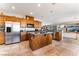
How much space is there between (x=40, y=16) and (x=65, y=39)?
199 cm

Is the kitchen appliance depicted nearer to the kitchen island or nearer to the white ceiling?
the kitchen island

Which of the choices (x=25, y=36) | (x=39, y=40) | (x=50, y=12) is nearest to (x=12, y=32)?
(x=25, y=36)

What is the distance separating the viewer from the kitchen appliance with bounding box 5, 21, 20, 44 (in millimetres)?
4111

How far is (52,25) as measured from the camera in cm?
288

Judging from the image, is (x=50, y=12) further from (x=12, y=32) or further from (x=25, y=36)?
(x=12, y=32)

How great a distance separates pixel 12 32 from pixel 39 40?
167cm

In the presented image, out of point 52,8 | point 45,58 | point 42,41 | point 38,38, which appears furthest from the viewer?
point 42,41

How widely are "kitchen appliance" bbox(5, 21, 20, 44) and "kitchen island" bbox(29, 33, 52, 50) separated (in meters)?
1.25

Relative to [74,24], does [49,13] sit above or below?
above

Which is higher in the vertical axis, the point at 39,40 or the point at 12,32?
the point at 12,32

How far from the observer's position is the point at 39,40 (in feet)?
11.6

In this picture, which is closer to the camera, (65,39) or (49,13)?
(49,13)

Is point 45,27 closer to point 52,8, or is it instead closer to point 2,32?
point 52,8

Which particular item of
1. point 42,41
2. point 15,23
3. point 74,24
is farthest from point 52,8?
point 15,23
